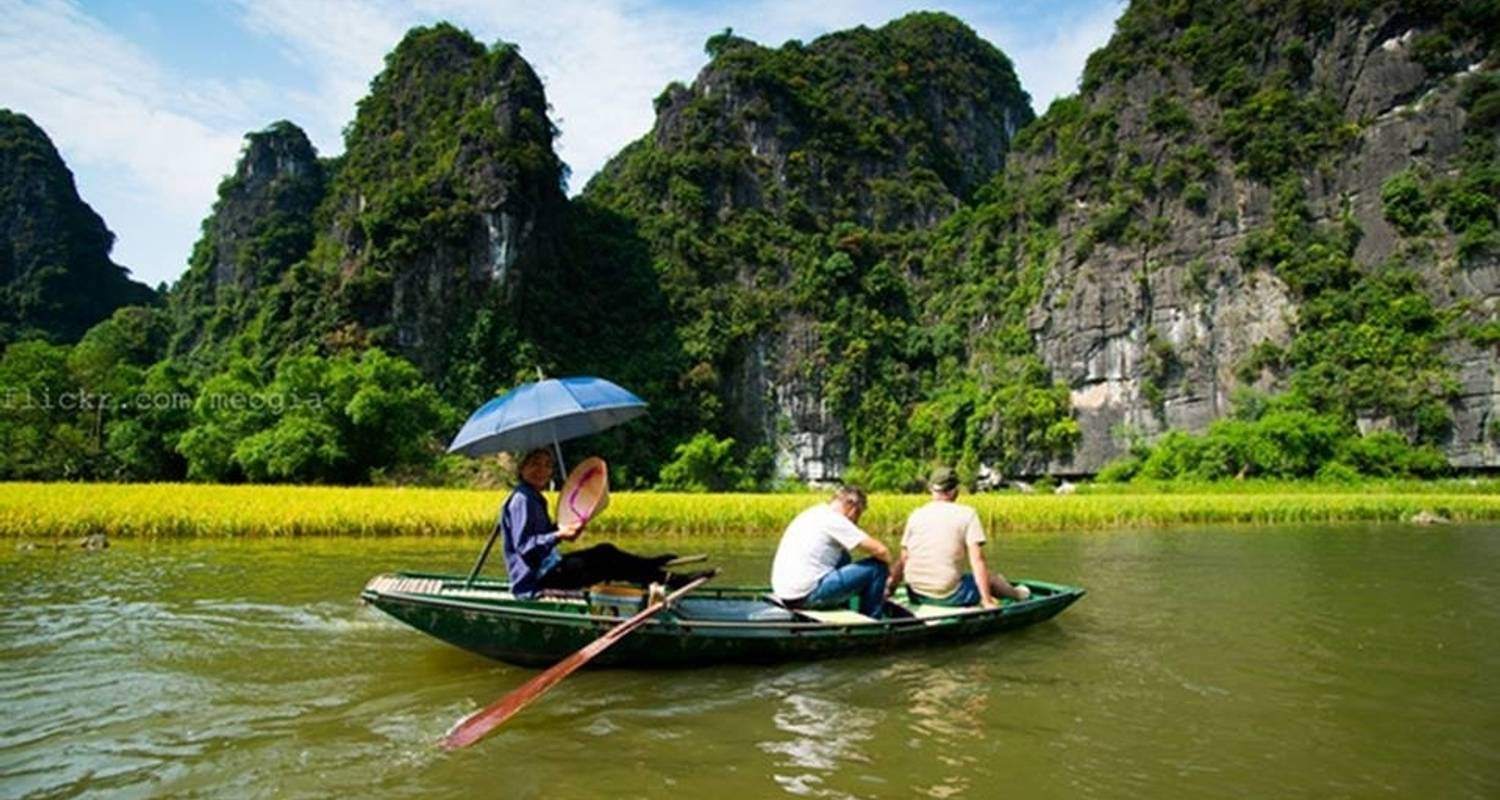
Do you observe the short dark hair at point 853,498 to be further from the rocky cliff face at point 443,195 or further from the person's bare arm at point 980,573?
the rocky cliff face at point 443,195

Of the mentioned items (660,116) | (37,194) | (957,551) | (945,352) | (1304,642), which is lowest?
(1304,642)

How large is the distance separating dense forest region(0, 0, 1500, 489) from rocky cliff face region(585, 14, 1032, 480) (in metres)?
0.27

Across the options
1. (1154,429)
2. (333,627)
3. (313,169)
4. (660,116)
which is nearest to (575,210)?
(660,116)

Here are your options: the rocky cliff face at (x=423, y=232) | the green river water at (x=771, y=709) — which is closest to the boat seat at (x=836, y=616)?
the green river water at (x=771, y=709)

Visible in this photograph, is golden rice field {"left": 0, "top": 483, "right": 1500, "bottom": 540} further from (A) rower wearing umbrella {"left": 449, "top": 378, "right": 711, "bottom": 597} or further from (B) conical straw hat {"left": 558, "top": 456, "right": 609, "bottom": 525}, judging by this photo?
(B) conical straw hat {"left": 558, "top": 456, "right": 609, "bottom": 525}

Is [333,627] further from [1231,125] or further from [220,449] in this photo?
[1231,125]

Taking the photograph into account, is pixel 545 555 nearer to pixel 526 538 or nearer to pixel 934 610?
pixel 526 538

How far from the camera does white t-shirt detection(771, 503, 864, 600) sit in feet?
25.1

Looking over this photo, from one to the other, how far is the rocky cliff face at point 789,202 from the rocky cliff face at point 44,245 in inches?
1539

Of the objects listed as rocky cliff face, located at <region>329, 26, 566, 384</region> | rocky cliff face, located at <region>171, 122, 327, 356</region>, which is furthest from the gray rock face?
rocky cliff face, located at <region>329, 26, 566, 384</region>

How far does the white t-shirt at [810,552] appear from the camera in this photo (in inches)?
302

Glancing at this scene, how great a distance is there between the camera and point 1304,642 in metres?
8.65

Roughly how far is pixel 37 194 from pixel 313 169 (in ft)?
64.8

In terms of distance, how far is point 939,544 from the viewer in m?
8.72
